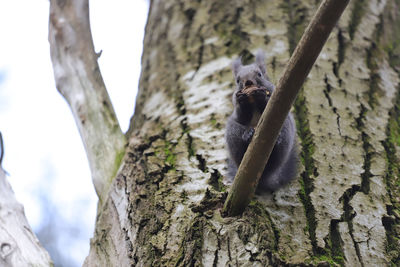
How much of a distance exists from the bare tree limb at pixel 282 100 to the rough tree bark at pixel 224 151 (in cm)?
13

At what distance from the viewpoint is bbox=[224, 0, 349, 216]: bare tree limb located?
1252 mm

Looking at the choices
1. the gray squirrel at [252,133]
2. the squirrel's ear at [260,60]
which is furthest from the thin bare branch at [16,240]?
the squirrel's ear at [260,60]

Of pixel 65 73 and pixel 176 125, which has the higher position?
pixel 65 73

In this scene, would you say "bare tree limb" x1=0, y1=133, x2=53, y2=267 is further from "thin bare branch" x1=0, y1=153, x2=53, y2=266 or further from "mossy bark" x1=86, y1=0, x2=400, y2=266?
"mossy bark" x1=86, y1=0, x2=400, y2=266

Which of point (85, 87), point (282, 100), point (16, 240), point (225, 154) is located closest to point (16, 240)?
point (16, 240)

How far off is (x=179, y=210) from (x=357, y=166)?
2.61 feet

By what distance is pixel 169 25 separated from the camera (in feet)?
9.76

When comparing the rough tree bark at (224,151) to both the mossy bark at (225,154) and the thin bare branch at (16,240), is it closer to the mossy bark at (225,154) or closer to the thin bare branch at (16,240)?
the mossy bark at (225,154)

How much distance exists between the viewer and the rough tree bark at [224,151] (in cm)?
158

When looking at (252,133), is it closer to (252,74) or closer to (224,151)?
(224,151)

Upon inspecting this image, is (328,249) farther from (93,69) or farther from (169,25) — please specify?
(169,25)

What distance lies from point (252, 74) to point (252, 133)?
1.09ft

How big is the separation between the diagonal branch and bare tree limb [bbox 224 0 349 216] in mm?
926

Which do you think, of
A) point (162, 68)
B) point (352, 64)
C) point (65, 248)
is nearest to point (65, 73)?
point (162, 68)
